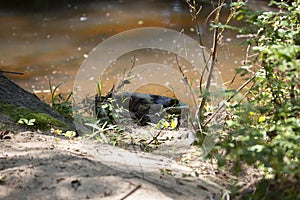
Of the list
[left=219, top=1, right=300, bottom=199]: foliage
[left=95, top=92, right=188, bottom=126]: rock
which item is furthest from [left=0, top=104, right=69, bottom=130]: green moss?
[left=219, top=1, right=300, bottom=199]: foliage

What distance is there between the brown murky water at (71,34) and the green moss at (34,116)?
220 centimetres

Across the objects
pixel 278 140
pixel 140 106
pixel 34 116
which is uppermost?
pixel 278 140

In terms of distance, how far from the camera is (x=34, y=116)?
Result: 134 inches

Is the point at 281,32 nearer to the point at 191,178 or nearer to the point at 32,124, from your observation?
Result: the point at 191,178

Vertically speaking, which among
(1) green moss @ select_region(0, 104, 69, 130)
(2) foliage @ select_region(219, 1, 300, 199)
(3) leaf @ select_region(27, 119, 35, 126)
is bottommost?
(1) green moss @ select_region(0, 104, 69, 130)

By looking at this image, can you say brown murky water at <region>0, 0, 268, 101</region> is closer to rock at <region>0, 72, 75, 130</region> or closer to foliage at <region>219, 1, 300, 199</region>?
rock at <region>0, 72, 75, 130</region>

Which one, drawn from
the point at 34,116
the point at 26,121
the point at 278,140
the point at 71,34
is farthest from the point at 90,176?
the point at 71,34

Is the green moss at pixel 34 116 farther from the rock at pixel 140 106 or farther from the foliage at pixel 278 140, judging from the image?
the foliage at pixel 278 140

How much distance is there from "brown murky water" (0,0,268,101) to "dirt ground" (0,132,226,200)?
2.97 metres

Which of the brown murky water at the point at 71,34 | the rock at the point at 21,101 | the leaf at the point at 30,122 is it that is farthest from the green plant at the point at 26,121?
the brown murky water at the point at 71,34

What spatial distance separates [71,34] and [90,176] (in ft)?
19.2

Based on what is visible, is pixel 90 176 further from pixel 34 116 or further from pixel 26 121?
pixel 34 116

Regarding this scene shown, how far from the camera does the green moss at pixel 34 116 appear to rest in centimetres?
336

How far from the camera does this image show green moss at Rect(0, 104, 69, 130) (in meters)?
3.36
